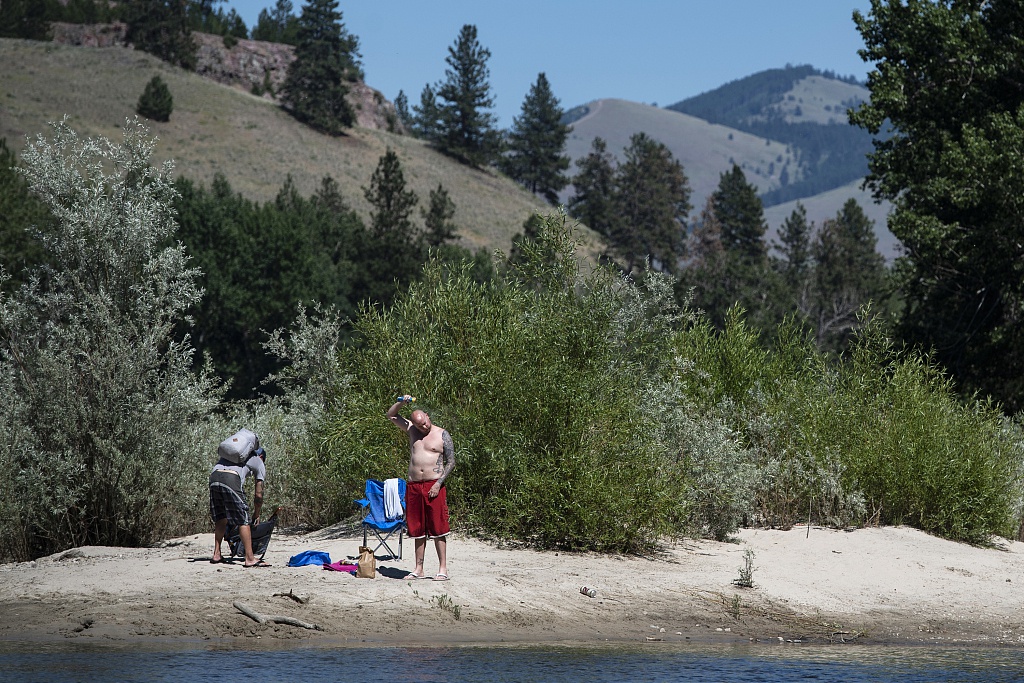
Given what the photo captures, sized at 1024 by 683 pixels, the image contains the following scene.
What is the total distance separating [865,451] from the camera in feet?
53.3

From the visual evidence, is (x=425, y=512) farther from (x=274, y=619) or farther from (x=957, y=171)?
(x=957, y=171)

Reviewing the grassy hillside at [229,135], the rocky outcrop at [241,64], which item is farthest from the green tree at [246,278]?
the rocky outcrop at [241,64]

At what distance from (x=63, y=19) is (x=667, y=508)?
128 m

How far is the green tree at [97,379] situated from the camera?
524 inches

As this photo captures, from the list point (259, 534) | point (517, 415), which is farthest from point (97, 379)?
point (517, 415)

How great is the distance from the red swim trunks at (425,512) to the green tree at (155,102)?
9275 centimetres

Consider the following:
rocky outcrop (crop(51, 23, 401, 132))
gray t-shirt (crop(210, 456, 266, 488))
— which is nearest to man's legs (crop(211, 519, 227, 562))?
gray t-shirt (crop(210, 456, 266, 488))

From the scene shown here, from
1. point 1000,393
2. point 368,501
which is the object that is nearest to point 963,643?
point 368,501

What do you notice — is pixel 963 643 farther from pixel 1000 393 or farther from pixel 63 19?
pixel 63 19

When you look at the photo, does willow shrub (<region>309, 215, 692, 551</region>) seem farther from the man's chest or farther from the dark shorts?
the dark shorts

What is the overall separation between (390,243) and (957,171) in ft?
130

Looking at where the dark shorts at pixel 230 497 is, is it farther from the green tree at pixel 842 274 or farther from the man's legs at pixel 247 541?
the green tree at pixel 842 274

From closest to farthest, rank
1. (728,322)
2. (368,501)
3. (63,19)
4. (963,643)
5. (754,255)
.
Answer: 1. (963,643)
2. (368,501)
3. (728,322)
4. (754,255)
5. (63,19)

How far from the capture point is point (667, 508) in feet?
44.6
